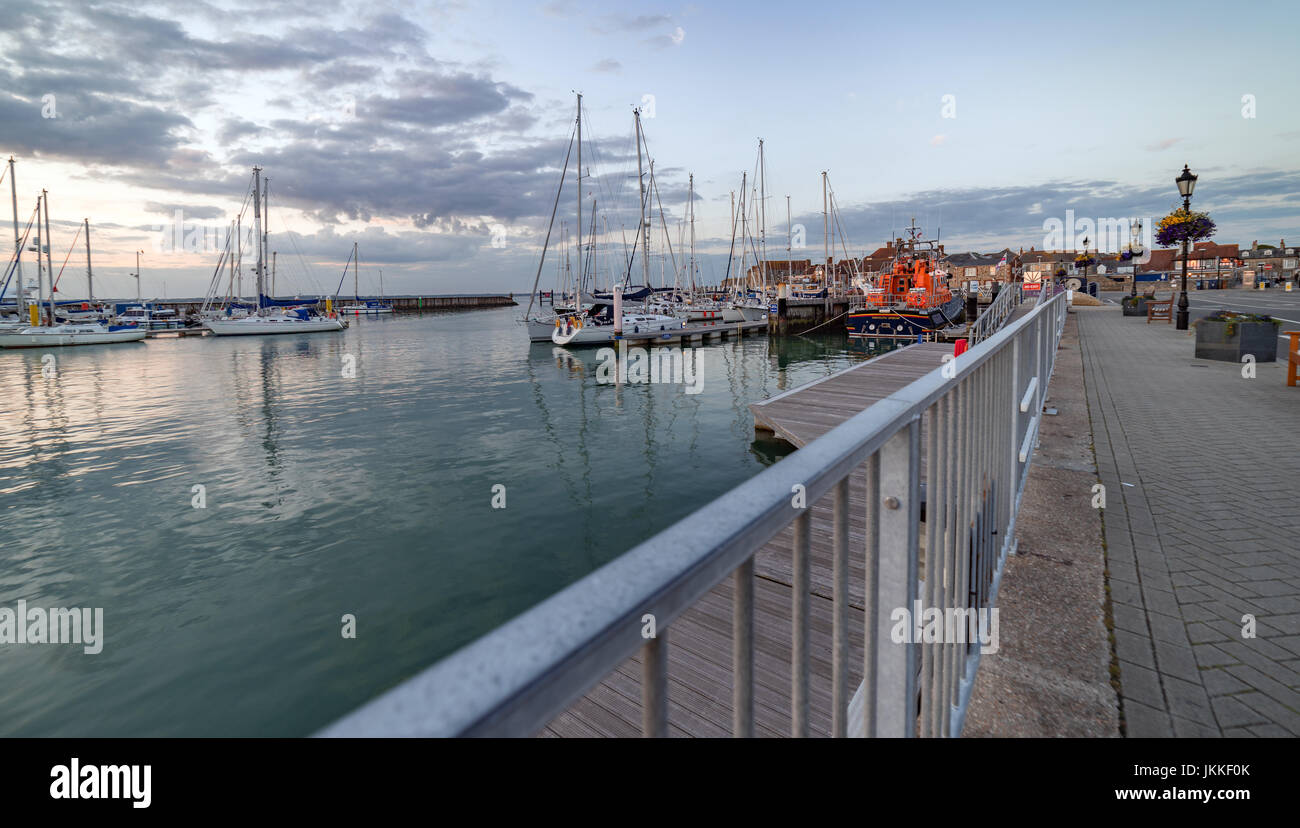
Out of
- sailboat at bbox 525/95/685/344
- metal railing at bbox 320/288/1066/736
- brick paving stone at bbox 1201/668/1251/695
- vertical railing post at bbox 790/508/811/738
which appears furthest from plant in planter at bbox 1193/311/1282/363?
sailboat at bbox 525/95/685/344

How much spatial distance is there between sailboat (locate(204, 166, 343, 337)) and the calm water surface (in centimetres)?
3773

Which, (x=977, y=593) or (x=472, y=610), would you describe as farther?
(x=472, y=610)

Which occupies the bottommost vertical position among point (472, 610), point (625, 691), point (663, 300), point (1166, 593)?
point (472, 610)

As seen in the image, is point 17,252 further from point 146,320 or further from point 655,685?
point 655,685

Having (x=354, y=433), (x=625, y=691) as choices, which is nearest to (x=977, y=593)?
(x=625, y=691)

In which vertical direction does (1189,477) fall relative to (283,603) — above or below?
above

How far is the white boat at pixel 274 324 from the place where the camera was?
191 feet

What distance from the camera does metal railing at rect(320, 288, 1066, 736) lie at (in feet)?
1.78

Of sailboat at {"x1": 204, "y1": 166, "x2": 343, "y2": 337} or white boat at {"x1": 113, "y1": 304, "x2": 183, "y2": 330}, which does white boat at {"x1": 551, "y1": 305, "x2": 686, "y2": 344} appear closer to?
sailboat at {"x1": 204, "y1": 166, "x2": 343, "y2": 337}

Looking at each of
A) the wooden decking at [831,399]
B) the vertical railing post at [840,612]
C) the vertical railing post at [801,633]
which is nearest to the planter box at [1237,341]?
A: the wooden decking at [831,399]

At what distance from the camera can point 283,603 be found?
26.0 ft

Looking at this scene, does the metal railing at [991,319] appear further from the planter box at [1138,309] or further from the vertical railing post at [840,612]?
the vertical railing post at [840,612]

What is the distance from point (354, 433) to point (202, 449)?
3454mm
